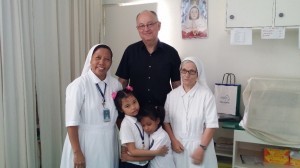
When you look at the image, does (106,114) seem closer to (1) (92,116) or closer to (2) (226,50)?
(1) (92,116)

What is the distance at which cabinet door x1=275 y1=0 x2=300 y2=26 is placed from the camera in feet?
7.30

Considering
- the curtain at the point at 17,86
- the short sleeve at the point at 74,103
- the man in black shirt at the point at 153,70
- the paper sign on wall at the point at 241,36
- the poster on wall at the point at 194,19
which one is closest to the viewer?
the short sleeve at the point at 74,103

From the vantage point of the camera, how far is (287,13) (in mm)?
2246

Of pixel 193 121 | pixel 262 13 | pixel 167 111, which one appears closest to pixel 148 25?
pixel 167 111

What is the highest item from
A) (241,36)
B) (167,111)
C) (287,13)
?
(287,13)

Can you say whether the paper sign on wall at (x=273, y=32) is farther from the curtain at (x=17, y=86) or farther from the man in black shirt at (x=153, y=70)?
the curtain at (x=17, y=86)

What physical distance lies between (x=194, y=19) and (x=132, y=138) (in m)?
1.74

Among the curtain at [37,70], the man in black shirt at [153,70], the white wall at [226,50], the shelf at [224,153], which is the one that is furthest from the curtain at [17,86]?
the shelf at [224,153]

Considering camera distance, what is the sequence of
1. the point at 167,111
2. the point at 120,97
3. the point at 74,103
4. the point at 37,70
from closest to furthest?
1. the point at 74,103
2. the point at 120,97
3. the point at 167,111
4. the point at 37,70

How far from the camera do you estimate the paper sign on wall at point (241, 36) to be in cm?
239

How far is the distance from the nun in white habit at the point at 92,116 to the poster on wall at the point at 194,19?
1.50 metres

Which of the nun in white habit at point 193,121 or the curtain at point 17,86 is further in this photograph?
the curtain at point 17,86

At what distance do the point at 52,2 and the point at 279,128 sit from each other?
7.87ft

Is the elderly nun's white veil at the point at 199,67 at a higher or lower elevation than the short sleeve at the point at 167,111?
higher
